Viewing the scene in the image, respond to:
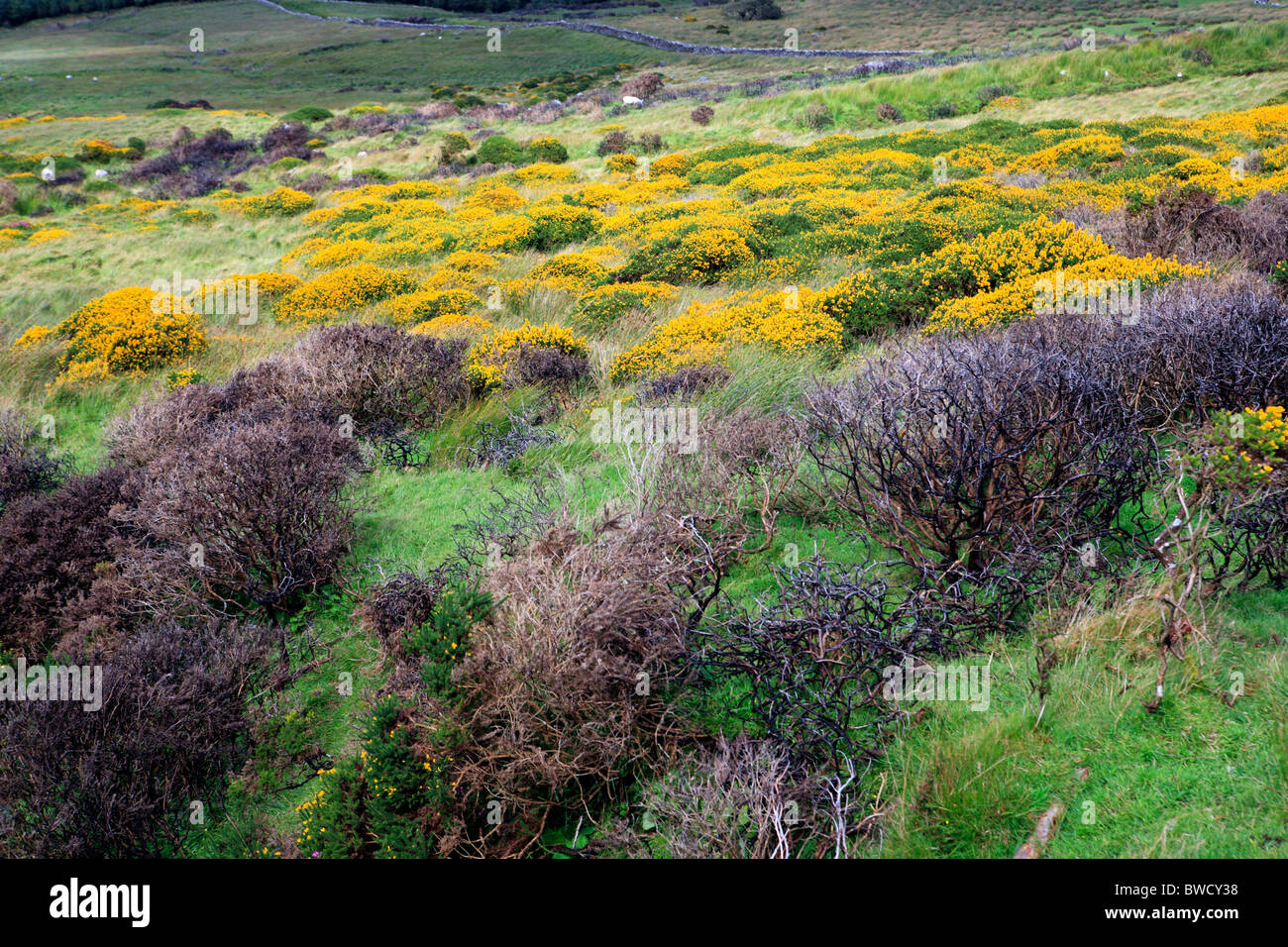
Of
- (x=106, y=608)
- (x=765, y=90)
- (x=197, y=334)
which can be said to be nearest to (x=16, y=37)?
(x=765, y=90)

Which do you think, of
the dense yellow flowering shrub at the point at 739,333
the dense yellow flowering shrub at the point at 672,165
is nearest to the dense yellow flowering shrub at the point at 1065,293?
the dense yellow flowering shrub at the point at 739,333

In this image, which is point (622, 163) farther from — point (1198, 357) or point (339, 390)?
point (1198, 357)

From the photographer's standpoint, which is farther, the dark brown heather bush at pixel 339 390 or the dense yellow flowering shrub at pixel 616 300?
the dense yellow flowering shrub at pixel 616 300

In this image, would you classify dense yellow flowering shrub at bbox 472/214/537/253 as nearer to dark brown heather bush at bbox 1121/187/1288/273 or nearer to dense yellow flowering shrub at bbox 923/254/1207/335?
dense yellow flowering shrub at bbox 923/254/1207/335

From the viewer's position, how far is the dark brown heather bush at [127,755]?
13.4ft

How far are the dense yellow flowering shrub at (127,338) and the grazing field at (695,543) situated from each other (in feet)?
0.22

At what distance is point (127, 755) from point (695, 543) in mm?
3578

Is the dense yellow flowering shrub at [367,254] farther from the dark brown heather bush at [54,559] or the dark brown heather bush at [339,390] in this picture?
the dark brown heather bush at [54,559]

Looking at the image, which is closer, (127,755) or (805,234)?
(127,755)

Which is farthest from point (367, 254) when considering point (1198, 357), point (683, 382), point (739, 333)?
point (1198, 357)

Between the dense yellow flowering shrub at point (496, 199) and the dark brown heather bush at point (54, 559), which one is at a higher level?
the dense yellow flowering shrub at point (496, 199)

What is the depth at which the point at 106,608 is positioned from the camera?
593 cm

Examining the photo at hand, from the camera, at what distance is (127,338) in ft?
36.7

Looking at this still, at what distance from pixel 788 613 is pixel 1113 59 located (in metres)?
28.6
